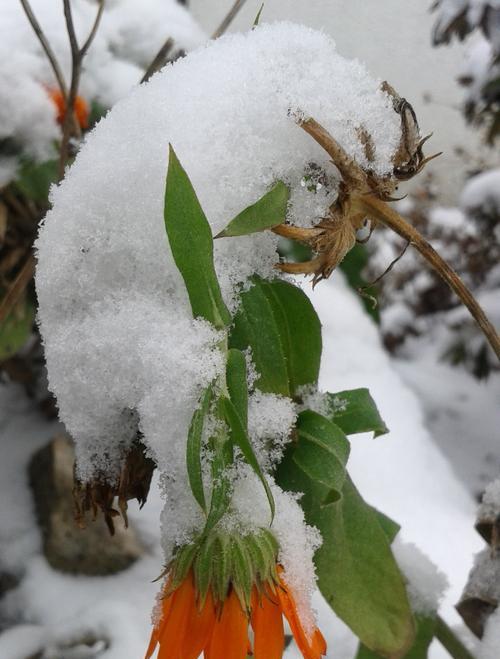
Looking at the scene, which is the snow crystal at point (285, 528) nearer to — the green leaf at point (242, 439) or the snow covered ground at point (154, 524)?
the green leaf at point (242, 439)

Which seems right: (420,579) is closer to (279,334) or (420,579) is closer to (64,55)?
(279,334)

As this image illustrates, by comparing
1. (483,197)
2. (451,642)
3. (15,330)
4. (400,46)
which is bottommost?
(451,642)

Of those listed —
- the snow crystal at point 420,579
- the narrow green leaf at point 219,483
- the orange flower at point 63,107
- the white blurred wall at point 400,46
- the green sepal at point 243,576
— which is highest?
the white blurred wall at point 400,46

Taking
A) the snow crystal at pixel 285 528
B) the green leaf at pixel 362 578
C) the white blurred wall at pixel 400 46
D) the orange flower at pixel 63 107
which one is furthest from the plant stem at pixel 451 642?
the white blurred wall at pixel 400 46

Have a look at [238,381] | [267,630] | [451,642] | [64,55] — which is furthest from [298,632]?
[64,55]

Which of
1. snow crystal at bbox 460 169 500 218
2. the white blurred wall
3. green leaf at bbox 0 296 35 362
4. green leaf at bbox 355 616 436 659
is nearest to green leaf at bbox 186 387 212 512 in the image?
green leaf at bbox 355 616 436 659

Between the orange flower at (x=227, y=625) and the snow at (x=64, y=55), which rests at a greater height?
the snow at (x=64, y=55)

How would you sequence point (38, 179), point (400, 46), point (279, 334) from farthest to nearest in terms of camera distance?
point (400, 46) → point (38, 179) → point (279, 334)
